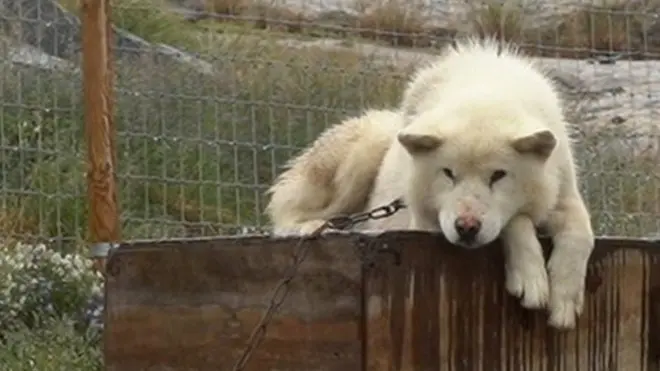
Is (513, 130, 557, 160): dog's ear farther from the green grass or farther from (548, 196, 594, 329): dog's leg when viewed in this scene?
the green grass

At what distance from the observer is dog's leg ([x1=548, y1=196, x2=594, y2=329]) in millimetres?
3676

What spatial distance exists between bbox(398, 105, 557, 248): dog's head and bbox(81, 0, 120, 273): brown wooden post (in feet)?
8.61

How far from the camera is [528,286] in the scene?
3.68m

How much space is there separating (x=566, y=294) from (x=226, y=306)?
28.8 inches

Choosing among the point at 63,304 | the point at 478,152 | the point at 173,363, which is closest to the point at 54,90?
the point at 63,304

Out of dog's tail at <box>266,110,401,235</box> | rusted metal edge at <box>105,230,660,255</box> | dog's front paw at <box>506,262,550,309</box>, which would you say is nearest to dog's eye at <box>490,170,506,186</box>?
rusted metal edge at <box>105,230,660,255</box>

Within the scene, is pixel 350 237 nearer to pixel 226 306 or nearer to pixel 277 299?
pixel 277 299

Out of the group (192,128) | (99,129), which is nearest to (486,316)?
(99,129)

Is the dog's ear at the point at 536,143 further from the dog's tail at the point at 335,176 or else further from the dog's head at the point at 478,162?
the dog's tail at the point at 335,176

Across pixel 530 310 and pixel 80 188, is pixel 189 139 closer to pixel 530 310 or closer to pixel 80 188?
pixel 80 188

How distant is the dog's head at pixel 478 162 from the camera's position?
4.41 m

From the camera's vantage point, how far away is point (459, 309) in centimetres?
351

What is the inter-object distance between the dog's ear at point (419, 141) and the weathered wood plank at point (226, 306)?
991 mm

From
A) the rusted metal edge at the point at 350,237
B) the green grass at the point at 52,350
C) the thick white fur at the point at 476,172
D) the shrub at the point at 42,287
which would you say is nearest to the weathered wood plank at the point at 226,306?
the rusted metal edge at the point at 350,237
